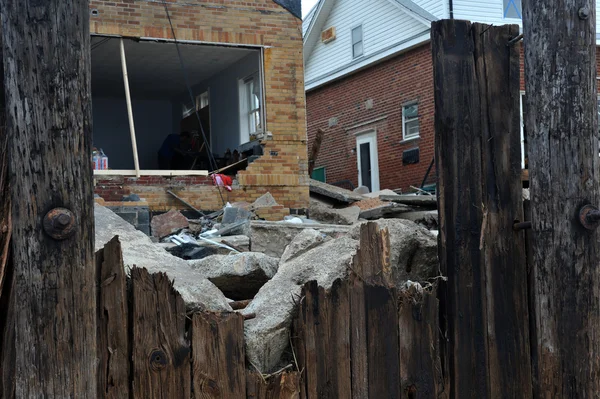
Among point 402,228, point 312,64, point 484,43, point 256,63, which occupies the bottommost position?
point 402,228

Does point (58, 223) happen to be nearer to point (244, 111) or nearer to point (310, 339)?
point (310, 339)

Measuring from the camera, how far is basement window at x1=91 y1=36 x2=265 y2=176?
14.7m

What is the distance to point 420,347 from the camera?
3479 mm

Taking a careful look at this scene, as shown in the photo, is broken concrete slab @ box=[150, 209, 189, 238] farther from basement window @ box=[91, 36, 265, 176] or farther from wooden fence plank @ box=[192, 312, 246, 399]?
wooden fence plank @ box=[192, 312, 246, 399]

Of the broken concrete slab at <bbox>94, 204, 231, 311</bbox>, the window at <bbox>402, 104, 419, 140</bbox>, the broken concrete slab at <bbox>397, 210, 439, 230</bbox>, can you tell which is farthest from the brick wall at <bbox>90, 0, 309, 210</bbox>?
the broken concrete slab at <bbox>94, 204, 231, 311</bbox>

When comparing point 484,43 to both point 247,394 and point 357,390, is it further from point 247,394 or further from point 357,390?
point 247,394

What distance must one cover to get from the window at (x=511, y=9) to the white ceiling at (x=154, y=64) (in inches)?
361

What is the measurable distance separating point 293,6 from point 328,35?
1253cm

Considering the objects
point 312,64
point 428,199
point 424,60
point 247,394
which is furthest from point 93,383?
point 312,64

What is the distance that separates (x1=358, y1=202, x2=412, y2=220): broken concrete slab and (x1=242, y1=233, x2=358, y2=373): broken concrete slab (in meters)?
8.52

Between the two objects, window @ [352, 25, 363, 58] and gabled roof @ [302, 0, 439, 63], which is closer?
window @ [352, 25, 363, 58]

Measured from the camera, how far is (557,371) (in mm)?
3434

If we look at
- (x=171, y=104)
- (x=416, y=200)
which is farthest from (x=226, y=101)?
(x=416, y=200)

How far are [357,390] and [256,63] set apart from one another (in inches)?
482
